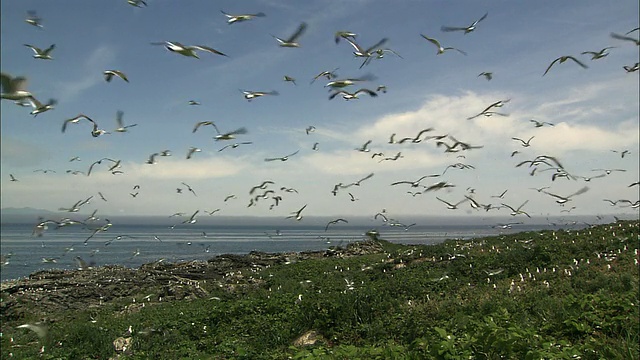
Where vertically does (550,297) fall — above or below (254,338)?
above

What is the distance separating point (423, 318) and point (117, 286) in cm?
1836

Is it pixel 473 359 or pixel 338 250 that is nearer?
pixel 473 359

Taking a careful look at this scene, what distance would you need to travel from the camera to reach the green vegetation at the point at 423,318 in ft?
24.2

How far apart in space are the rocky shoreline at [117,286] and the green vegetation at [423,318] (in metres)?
1.73

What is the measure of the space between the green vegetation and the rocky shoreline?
1.73m

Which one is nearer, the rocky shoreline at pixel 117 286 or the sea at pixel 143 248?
the rocky shoreline at pixel 117 286

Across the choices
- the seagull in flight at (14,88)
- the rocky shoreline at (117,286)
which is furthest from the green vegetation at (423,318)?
the seagull in flight at (14,88)

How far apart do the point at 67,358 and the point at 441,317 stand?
910cm

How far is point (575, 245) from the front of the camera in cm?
1645

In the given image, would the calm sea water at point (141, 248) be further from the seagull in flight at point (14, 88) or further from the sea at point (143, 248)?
the seagull in flight at point (14, 88)

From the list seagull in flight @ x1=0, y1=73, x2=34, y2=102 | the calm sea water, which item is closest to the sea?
the calm sea water

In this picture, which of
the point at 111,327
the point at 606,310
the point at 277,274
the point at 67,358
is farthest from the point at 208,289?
the point at 606,310

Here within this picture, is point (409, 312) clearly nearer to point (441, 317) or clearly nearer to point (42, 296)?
point (441, 317)

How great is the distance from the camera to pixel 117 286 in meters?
Result: 23.2
